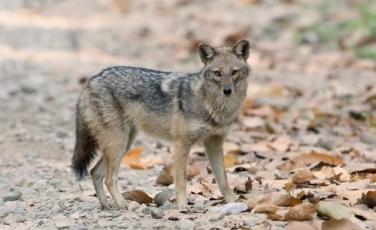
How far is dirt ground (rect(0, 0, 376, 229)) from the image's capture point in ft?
24.1

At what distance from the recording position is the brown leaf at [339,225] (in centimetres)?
604

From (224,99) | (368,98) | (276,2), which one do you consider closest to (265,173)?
(224,99)

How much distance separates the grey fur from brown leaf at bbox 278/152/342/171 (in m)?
1.08

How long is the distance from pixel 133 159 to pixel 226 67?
7.83 feet

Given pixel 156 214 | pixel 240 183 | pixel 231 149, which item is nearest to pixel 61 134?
pixel 231 149

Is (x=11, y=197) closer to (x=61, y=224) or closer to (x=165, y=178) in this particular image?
(x=61, y=224)

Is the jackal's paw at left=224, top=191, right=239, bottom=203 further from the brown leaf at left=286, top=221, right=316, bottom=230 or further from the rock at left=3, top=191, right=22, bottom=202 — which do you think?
the rock at left=3, top=191, right=22, bottom=202

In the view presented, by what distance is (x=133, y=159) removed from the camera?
9.80 metres

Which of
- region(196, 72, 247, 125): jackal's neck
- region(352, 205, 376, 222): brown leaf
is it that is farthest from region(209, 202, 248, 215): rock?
region(196, 72, 247, 125): jackal's neck

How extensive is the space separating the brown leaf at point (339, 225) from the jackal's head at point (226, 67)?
1.94 metres

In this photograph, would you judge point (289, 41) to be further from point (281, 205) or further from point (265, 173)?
point (281, 205)

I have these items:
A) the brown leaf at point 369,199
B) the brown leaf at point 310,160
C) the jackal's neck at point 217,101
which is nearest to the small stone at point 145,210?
the jackal's neck at point 217,101

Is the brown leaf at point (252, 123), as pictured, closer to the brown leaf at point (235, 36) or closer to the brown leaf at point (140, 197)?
the brown leaf at point (140, 197)

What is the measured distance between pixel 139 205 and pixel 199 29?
12.1 m
